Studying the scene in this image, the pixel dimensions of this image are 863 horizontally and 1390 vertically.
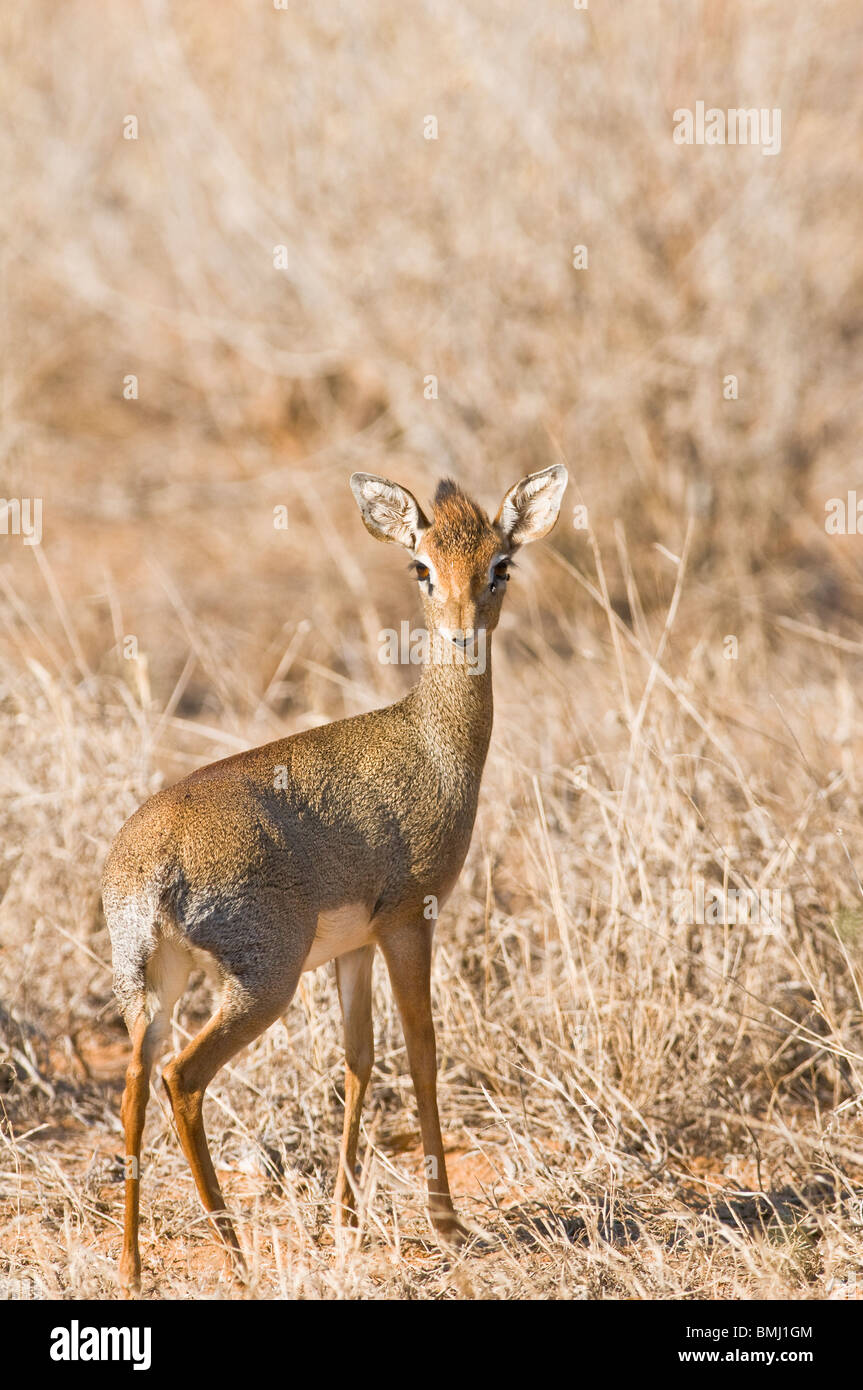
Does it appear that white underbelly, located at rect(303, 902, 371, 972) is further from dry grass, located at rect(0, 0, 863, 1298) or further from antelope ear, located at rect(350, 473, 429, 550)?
antelope ear, located at rect(350, 473, 429, 550)

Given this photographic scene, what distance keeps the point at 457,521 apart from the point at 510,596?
17.6 ft

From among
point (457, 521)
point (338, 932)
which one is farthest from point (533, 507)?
point (338, 932)

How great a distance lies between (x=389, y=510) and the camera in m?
4.18

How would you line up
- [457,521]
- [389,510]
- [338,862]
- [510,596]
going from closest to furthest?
[338,862]
[457,521]
[389,510]
[510,596]

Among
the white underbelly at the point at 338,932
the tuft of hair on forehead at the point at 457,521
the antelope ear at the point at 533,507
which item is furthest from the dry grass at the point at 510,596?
the tuft of hair on forehead at the point at 457,521

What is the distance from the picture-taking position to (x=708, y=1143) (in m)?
4.75

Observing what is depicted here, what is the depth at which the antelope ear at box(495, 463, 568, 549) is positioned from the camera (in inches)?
165

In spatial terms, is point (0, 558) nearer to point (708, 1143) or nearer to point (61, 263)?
point (61, 263)

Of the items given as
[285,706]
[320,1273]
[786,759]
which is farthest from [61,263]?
[320,1273]

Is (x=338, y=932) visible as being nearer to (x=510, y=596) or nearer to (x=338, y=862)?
(x=338, y=862)

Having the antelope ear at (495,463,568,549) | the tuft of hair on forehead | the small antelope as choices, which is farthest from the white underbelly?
the antelope ear at (495,463,568,549)

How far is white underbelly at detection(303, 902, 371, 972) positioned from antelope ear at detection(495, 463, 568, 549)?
1.12 metres

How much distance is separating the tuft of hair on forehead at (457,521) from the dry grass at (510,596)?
3.44ft

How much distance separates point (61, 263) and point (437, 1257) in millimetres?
7953
